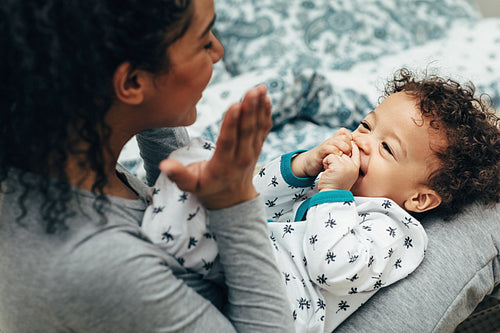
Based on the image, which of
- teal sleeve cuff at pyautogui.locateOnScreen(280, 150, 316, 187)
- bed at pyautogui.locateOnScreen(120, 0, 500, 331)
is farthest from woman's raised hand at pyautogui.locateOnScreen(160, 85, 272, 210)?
bed at pyautogui.locateOnScreen(120, 0, 500, 331)

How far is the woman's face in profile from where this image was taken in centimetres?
64

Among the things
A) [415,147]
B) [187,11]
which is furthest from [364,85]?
[187,11]

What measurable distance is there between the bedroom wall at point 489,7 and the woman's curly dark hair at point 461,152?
96.1 inches

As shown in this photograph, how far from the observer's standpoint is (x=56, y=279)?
583mm

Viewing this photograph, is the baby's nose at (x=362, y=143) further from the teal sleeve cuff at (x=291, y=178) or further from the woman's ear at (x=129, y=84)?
the woman's ear at (x=129, y=84)

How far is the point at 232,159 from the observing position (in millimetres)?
603

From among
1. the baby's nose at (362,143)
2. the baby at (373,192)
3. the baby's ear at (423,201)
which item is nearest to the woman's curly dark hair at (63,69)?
the baby at (373,192)

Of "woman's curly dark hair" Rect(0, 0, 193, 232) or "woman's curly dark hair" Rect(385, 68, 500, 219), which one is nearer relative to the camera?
"woman's curly dark hair" Rect(0, 0, 193, 232)

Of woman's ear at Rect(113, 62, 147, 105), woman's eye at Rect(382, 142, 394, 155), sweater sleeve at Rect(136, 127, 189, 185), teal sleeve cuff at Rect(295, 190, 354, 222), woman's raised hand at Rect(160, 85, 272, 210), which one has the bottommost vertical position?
teal sleeve cuff at Rect(295, 190, 354, 222)

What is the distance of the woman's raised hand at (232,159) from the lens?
0.58m

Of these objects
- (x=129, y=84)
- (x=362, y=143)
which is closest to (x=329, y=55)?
(x=362, y=143)

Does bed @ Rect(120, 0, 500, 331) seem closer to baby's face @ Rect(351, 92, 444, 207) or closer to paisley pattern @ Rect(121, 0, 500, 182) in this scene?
paisley pattern @ Rect(121, 0, 500, 182)

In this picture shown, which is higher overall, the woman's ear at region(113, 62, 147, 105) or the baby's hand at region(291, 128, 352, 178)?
the woman's ear at region(113, 62, 147, 105)

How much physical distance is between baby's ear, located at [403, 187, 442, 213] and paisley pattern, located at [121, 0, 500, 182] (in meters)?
0.59
